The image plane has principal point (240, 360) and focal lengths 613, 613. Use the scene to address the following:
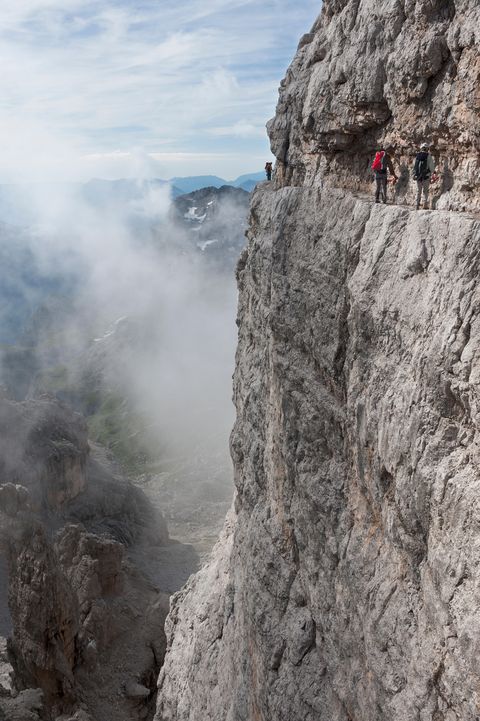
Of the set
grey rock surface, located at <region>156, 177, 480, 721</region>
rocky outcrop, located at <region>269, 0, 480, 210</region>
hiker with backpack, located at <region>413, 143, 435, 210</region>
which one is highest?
rocky outcrop, located at <region>269, 0, 480, 210</region>

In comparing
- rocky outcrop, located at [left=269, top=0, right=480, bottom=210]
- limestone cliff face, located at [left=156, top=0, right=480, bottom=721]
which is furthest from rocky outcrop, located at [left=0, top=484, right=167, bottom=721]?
rocky outcrop, located at [left=269, top=0, right=480, bottom=210]

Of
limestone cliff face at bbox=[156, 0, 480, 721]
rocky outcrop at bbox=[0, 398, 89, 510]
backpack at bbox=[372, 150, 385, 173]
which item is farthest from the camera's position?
rocky outcrop at bbox=[0, 398, 89, 510]

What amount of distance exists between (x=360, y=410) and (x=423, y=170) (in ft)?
20.2

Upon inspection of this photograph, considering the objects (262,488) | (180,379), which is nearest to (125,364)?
(180,379)

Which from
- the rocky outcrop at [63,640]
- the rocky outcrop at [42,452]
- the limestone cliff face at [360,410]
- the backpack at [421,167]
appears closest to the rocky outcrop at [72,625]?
the rocky outcrop at [63,640]

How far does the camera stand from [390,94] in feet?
55.2

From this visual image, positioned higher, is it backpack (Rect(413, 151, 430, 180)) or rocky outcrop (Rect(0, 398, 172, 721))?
backpack (Rect(413, 151, 430, 180))

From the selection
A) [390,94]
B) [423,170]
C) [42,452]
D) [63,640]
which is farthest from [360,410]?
[42,452]

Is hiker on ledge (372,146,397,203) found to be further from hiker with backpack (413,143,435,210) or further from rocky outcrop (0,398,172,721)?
rocky outcrop (0,398,172,721)

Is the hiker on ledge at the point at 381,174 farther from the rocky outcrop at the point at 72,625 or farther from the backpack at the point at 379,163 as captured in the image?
the rocky outcrop at the point at 72,625

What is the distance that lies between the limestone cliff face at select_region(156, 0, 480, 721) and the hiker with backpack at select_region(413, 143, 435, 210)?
633 millimetres

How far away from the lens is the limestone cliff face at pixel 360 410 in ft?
39.0

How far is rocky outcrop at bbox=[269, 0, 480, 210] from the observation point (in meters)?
13.9

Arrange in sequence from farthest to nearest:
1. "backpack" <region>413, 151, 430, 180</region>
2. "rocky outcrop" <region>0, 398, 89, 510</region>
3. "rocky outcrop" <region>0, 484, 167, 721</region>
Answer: "rocky outcrop" <region>0, 398, 89, 510</region>
"rocky outcrop" <region>0, 484, 167, 721</region>
"backpack" <region>413, 151, 430, 180</region>
